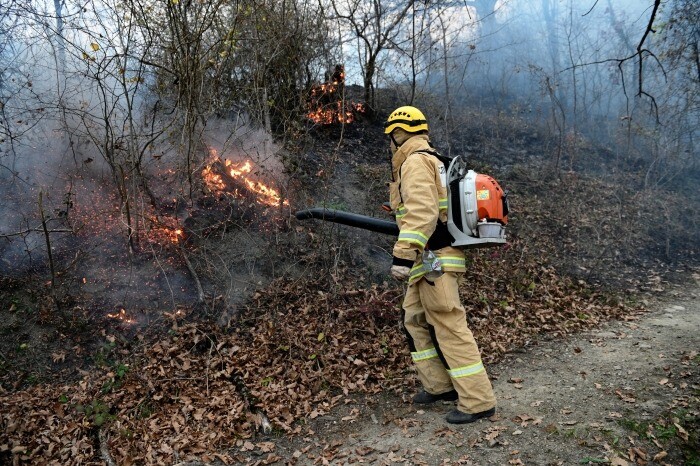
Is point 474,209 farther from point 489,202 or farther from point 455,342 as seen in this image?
point 455,342

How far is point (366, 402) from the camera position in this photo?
4.80 m

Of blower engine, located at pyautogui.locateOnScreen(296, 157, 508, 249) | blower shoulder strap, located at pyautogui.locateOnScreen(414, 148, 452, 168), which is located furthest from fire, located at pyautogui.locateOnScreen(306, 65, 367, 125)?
blower engine, located at pyautogui.locateOnScreen(296, 157, 508, 249)

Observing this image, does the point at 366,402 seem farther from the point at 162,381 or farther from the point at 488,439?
the point at 162,381

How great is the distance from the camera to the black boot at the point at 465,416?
4.10 m

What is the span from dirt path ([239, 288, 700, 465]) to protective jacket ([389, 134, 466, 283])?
1.41 metres

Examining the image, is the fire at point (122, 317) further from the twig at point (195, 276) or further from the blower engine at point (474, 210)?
the blower engine at point (474, 210)

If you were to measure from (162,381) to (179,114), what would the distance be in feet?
12.6

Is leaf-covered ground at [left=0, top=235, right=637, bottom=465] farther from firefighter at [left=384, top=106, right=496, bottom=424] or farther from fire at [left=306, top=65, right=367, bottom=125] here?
fire at [left=306, top=65, right=367, bottom=125]

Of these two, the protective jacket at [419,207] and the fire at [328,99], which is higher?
the fire at [328,99]

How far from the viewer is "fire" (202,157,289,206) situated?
770 centimetres

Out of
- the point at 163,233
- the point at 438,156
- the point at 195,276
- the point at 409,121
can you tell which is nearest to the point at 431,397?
the point at 438,156

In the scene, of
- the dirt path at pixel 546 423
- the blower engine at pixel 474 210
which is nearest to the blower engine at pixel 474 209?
the blower engine at pixel 474 210

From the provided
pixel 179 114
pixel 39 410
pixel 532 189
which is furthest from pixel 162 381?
pixel 532 189

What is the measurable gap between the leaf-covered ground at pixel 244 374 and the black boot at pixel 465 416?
2.76 feet
